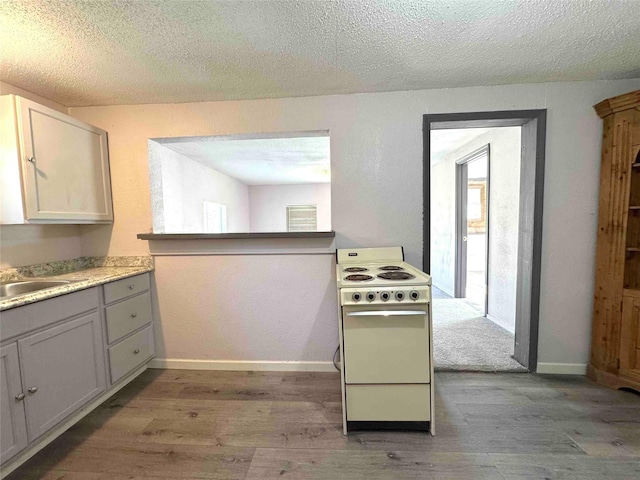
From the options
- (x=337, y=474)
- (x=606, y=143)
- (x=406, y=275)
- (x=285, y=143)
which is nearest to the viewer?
(x=337, y=474)

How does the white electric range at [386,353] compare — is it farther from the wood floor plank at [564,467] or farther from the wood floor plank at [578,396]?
the wood floor plank at [578,396]

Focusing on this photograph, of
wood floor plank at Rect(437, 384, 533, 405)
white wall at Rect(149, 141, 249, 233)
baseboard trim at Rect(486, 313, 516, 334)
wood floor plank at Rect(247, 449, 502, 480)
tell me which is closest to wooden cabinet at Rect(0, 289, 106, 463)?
white wall at Rect(149, 141, 249, 233)

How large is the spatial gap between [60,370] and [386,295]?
1887mm

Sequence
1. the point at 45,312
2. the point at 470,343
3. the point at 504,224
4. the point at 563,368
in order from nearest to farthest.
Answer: the point at 45,312, the point at 563,368, the point at 470,343, the point at 504,224

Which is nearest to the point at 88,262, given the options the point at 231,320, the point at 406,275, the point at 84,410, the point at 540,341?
the point at 84,410

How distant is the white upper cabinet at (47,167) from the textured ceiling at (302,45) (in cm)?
31

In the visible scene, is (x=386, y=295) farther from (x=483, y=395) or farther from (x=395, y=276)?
(x=483, y=395)

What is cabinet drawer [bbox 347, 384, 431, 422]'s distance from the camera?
1550 mm

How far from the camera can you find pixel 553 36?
1.49 meters

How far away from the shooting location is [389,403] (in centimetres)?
156

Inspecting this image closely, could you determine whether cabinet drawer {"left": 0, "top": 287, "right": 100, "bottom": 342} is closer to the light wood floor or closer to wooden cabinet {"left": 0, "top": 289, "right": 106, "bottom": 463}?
wooden cabinet {"left": 0, "top": 289, "right": 106, "bottom": 463}

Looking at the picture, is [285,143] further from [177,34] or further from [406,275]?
[406,275]

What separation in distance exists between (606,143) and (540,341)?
5.11ft

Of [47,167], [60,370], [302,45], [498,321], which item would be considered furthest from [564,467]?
[47,167]
